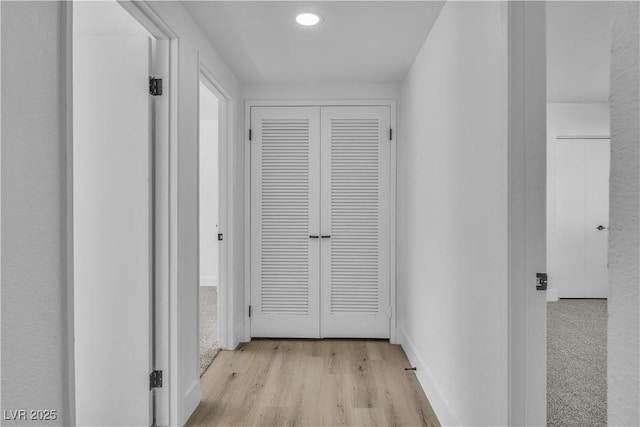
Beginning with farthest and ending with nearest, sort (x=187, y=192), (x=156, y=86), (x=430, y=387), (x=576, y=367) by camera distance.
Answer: (x=576, y=367) < (x=430, y=387) < (x=187, y=192) < (x=156, y=86)

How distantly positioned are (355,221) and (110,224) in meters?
2.16

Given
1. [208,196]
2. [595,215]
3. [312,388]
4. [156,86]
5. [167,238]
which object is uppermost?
[156,86]

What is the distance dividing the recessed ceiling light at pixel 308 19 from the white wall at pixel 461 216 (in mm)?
735

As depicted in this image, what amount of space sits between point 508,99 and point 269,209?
254 centimetres

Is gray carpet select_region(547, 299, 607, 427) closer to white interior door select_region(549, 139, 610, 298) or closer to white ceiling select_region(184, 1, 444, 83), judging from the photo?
white interior door select_region(549, 139, 610, 298)

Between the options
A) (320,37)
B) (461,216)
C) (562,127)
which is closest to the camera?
(461,216)

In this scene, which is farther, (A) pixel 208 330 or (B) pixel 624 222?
(A) pixel 208 330

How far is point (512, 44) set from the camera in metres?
1.42

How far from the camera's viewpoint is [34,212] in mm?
1134

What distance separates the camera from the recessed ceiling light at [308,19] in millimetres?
2314

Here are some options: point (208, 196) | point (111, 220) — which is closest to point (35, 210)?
point (111, 220)

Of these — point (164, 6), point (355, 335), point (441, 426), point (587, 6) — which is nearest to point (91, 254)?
point (164, 6)

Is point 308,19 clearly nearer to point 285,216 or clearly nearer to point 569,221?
point 285,216

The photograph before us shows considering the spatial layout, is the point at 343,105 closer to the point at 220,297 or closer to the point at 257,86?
the point at 257,86
